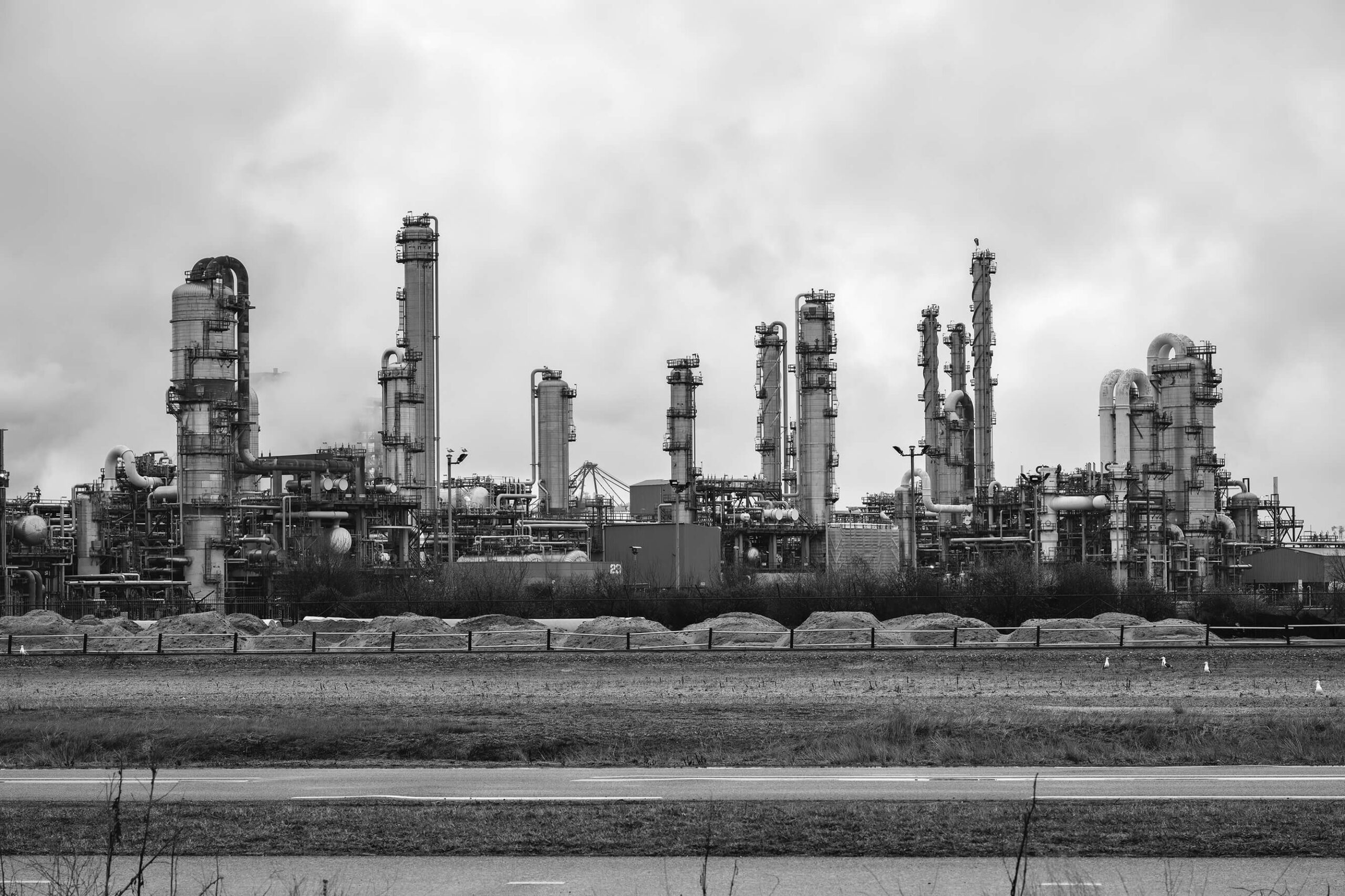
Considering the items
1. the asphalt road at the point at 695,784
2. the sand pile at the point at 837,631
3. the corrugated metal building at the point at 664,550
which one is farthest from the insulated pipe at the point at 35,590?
the asphalt road at the point at 695,784

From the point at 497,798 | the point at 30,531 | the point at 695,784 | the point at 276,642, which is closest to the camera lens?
the point at 497,798

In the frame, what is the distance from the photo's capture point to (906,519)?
90.0 metres

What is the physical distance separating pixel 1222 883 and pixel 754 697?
61.3ft

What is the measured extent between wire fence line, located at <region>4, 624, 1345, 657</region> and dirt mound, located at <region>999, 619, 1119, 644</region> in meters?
0.04

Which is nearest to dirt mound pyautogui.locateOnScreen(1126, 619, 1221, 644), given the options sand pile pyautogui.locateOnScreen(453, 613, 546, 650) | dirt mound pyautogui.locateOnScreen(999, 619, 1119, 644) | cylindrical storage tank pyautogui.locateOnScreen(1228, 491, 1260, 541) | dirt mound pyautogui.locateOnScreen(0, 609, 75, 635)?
dirt mound pyautogui.locateOnScreen(999, 619, 1119, 644)

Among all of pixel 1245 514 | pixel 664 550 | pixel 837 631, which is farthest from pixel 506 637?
pixel 1245 514

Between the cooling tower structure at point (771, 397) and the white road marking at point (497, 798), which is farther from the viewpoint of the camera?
the cooling tower structure at point (771, 397)

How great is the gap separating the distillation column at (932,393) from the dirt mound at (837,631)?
51121 mm

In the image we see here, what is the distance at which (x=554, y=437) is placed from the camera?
98.5m

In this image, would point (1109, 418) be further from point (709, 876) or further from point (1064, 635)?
point (709, 876)

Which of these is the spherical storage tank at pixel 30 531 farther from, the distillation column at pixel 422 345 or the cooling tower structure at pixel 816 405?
the cooling tower structure at pixel 816 405

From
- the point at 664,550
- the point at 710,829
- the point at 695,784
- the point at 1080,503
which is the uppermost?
the point at 1080,503

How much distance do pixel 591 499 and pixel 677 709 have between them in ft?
268

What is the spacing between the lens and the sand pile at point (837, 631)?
44125 millimetres
